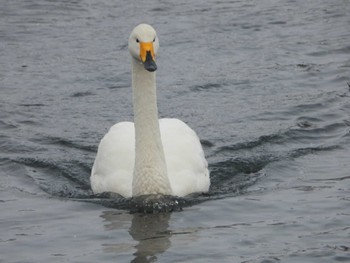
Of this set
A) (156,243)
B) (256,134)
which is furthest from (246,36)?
(156,243)

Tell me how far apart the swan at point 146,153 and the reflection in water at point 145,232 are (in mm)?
268

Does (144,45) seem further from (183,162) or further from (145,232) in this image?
(145,232)

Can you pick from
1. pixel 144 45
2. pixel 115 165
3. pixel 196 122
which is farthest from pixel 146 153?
pixel 196 122

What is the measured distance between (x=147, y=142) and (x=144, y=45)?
100 centimetres

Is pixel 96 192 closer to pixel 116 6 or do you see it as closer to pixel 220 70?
pixel 220 70

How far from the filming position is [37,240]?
909 cm

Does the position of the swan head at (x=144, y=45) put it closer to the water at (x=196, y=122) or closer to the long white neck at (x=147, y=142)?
the long white neck at (x=147, y=142)

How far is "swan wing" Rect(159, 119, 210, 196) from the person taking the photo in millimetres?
10344

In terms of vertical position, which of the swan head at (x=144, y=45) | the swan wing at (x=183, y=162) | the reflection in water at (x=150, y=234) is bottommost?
the reflection in water at (x=150, y=234)

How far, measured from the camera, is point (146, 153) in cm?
1007

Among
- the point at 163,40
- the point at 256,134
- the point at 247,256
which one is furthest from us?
the point at 163,40

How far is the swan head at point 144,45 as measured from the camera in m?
9.62

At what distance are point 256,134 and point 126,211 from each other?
3.26 meters

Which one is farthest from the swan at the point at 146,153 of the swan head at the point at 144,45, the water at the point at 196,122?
the water at the point at 196,122
